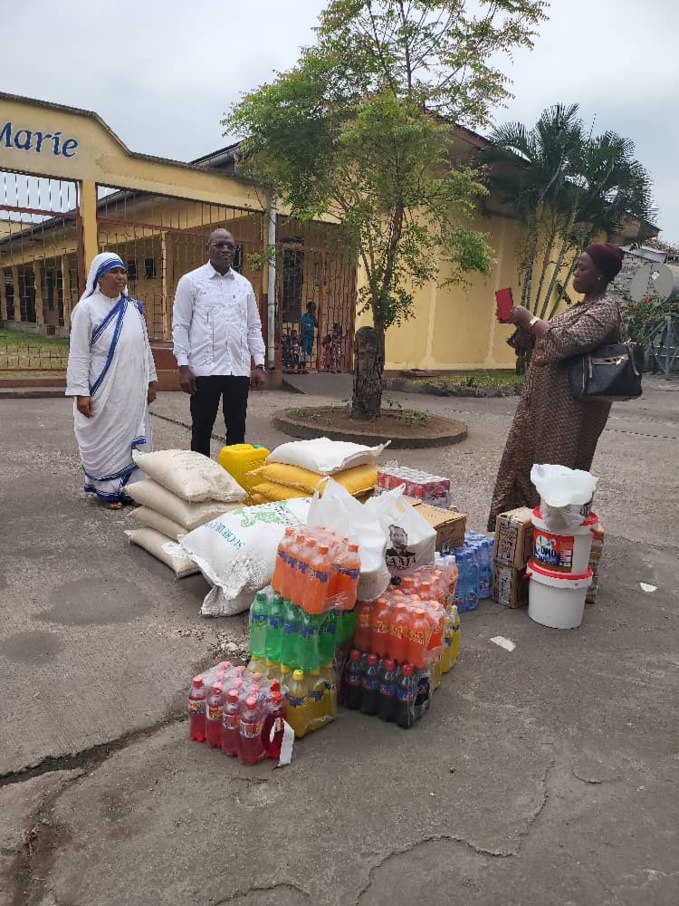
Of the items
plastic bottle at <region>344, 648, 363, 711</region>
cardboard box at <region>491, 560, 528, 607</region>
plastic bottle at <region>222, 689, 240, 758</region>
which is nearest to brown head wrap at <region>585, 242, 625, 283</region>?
cardboard box at <region>491, 560, 528, 607</region>

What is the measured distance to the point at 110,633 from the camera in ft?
8.81

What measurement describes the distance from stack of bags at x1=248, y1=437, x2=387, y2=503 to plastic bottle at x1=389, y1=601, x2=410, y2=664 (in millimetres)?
1374

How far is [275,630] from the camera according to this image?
6.89ft

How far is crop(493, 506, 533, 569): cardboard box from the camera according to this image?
123 inches

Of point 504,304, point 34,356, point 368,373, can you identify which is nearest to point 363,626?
point 504,304

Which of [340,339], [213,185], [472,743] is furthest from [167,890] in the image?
[340,339]

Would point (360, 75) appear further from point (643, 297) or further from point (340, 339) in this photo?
point (643, 297)

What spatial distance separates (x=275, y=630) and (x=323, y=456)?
5.10ft

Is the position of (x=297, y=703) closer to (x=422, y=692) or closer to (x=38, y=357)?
(x=422, y=692)

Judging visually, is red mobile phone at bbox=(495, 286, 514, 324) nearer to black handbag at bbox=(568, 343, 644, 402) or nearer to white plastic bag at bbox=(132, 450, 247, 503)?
black handbag at bbox=(568, 343, 644, 402)

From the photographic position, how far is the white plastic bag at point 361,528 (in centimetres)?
217

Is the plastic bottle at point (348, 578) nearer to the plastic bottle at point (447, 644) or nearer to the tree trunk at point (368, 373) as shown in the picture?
the plastic bottle at point (447, 644)

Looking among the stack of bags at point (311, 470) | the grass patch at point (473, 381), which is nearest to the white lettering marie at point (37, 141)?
the grass patch at point (473, 381)

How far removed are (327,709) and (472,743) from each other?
1.65ft
